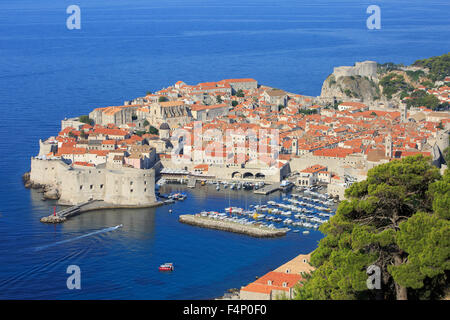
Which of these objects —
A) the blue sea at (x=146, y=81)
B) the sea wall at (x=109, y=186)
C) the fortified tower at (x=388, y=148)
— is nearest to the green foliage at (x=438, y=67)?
the blue sea at (x=146, y=81)

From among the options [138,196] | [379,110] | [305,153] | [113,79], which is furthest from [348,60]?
[138,196]

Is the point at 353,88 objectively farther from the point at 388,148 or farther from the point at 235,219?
the point at 235,219

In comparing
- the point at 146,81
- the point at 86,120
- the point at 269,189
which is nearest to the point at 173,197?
the point at 269,189

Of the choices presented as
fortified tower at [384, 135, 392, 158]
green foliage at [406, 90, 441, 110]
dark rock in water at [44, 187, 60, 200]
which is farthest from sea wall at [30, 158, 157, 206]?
green foliage at [406, 90, 441, 110]

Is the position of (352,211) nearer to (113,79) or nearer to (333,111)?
(333,111)

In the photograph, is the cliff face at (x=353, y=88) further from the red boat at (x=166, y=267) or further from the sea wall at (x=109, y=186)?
the red boat at (x=166, y=267)
